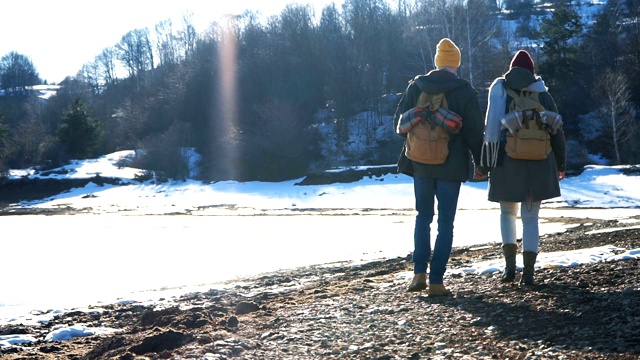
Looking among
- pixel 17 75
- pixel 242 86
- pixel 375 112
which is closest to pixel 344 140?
pixel 375 112

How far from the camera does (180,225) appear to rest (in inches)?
787

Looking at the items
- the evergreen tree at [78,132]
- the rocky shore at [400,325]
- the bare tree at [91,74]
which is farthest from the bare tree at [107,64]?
the rocky shore at [400,325]

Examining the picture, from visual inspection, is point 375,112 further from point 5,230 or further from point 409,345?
point 409,345

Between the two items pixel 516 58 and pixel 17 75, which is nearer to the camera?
pixel 516 58

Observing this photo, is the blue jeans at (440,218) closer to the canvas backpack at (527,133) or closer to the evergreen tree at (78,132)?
the canvas backpack at (527,133)

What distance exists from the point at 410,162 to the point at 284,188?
2838 centimetres

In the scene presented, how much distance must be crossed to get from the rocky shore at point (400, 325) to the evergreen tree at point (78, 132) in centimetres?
4611

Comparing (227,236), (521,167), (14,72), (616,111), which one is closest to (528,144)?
(521,167)

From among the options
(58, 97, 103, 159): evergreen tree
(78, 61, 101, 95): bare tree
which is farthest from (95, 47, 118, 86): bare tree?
(58, 97, 103, 159): evergreen tree

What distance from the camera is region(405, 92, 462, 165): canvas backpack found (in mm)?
5086

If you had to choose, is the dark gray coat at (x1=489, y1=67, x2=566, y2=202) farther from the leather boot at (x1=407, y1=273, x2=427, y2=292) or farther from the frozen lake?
the frozen lake

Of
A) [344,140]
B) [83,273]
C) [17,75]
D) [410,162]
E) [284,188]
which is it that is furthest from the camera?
[17,75]

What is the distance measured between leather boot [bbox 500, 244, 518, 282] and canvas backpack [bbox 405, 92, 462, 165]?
35.7 inches

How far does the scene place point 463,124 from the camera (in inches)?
205
